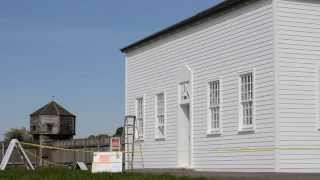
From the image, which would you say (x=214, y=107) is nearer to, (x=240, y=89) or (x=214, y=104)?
(x=214, y=104)

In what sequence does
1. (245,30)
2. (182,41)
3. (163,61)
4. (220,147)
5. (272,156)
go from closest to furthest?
1. (272,156)
2. (245,30)
3. (220,147)
4. (182,41)
5. (163,61)

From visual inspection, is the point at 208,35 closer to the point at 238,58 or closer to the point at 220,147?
the point at 238,58

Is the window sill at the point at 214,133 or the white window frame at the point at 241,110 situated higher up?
the white window frame at the point at 241,110

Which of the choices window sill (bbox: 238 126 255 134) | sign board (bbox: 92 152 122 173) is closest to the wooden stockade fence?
sign board (bbox: 92 152 122 173)

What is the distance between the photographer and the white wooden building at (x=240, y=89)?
2266 cm

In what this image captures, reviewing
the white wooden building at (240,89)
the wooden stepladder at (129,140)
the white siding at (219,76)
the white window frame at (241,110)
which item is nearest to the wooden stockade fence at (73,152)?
the wooden stepladder at (129,140)

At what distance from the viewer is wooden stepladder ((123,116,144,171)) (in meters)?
34.5

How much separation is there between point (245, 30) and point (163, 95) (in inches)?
318

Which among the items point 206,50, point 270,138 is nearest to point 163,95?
point 206,50

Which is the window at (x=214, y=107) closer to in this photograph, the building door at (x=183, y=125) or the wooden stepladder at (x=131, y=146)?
the building door at (x=183, y=125)

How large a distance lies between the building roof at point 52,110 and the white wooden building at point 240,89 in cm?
4294

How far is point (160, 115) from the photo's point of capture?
32156mm

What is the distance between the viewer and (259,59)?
23.6m

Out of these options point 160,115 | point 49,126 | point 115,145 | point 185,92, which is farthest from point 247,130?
point 49,126
